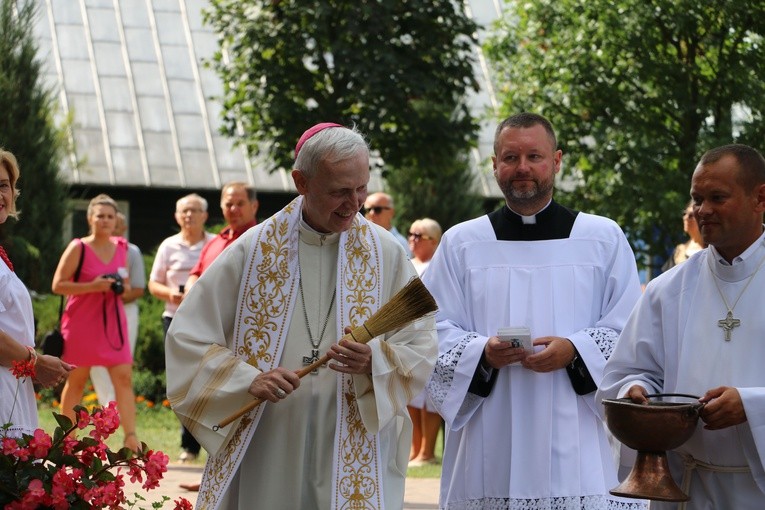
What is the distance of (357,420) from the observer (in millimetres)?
5504

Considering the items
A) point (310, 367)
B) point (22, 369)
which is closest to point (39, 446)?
point (22, 369)

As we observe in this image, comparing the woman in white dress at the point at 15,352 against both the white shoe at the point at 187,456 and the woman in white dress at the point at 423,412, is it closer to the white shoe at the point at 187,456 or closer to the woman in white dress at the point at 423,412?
the white shoe at the point at 187,456

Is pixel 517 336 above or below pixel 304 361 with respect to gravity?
above

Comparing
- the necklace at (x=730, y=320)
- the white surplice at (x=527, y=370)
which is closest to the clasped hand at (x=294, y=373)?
the white surplice at (x=527, y=370)

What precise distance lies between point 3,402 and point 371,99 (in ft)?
34.3

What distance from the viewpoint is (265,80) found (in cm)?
1623

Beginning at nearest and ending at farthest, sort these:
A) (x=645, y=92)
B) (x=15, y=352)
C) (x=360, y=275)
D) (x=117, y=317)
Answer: (x=360, y=275) → (x=15, y=352) → (x=117, y=317) → (x=645, y=92)

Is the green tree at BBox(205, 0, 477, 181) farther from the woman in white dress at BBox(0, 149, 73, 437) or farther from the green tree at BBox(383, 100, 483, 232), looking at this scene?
the woman in white dress at BBox(0, 149, 73, 437)

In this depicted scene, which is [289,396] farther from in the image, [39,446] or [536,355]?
[536,355]

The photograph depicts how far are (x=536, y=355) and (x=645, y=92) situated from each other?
8683mm

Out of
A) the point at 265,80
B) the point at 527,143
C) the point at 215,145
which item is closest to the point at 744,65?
the point at 265,80

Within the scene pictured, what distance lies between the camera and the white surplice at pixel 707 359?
4977 mm

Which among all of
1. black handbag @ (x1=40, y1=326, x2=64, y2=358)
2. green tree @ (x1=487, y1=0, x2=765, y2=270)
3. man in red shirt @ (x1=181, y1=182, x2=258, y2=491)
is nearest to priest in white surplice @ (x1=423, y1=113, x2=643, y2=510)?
man in red shirt @ (x1=181, y1=182, x2=258, y2=491)

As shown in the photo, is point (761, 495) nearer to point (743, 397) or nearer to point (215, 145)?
point (743, 397)
